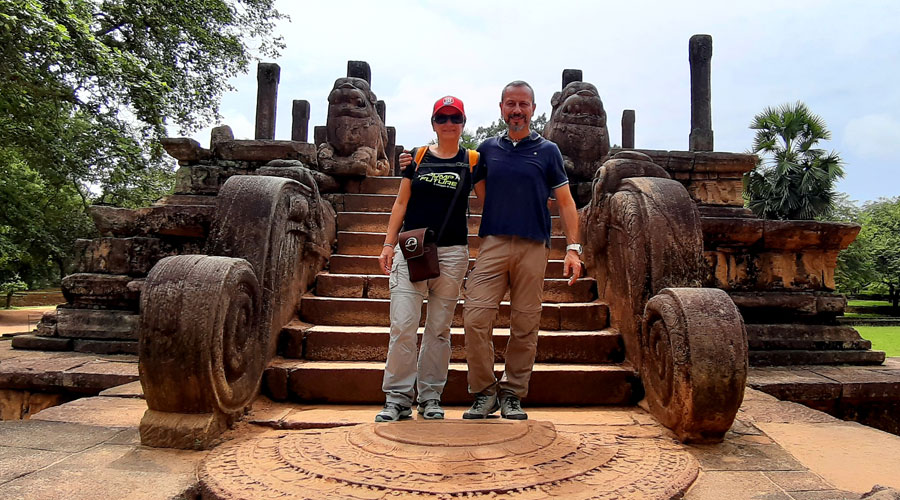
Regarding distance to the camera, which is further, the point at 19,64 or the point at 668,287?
the point at 19,64

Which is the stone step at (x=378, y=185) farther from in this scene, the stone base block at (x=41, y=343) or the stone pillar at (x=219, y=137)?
the stone base block at (x=41, y=343)

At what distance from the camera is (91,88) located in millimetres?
10828

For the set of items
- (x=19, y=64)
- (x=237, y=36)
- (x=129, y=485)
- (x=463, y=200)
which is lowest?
(x=129, y=485)

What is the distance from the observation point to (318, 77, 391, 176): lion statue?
635cm

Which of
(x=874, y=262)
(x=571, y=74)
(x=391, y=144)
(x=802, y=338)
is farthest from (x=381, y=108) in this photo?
(x=874, y=262)

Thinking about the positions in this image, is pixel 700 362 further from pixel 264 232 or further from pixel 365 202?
pixel 365 202

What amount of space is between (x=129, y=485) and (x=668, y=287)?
2.68m

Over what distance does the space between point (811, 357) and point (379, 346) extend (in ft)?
11.5

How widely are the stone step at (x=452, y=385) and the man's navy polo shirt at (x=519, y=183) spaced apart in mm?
938

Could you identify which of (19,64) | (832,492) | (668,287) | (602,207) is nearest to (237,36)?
(19,64)

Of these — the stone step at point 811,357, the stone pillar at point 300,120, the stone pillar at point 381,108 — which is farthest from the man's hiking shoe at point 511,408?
the stone pillar at point 381,108

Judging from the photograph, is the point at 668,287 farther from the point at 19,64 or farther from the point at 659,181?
the point at 19,64

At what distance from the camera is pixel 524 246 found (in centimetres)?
292

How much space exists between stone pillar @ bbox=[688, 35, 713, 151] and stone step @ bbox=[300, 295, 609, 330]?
492cm
